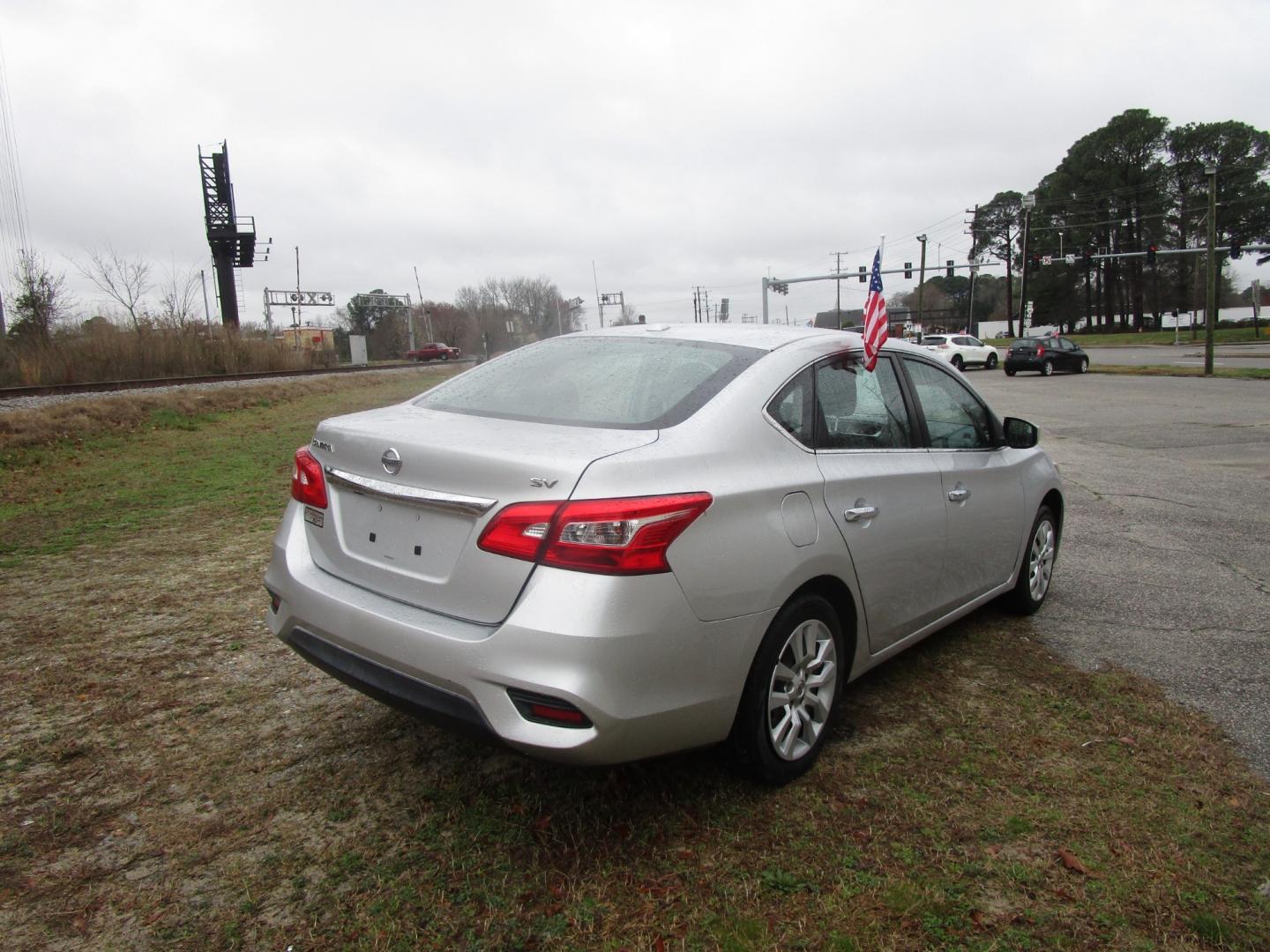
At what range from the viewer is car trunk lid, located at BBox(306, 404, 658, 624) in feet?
7.96

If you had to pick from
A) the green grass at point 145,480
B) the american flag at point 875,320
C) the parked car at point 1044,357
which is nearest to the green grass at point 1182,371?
the parked car at point 1044,357

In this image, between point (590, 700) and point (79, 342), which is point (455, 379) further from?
point (79, 342)

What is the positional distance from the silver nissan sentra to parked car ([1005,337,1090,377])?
3230cm

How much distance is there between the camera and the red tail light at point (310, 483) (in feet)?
9.91

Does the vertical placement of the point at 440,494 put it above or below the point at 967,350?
above

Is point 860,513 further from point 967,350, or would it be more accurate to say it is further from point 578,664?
point 967,350

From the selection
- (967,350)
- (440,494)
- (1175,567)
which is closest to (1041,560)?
(1175,567)

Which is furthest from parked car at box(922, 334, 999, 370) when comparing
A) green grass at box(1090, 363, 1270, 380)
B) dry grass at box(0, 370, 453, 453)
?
dry grass at box(0, 370, 453, 453)

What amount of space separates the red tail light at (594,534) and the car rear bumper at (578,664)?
0.12 ft

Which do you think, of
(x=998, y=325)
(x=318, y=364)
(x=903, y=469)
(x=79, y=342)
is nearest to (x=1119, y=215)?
(x=998, y=325)

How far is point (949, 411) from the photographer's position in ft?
13.6

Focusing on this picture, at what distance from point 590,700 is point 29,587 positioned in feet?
15.3

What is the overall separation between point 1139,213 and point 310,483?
87.7 m

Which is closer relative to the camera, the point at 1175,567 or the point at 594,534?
Answer: the point at 594,534
